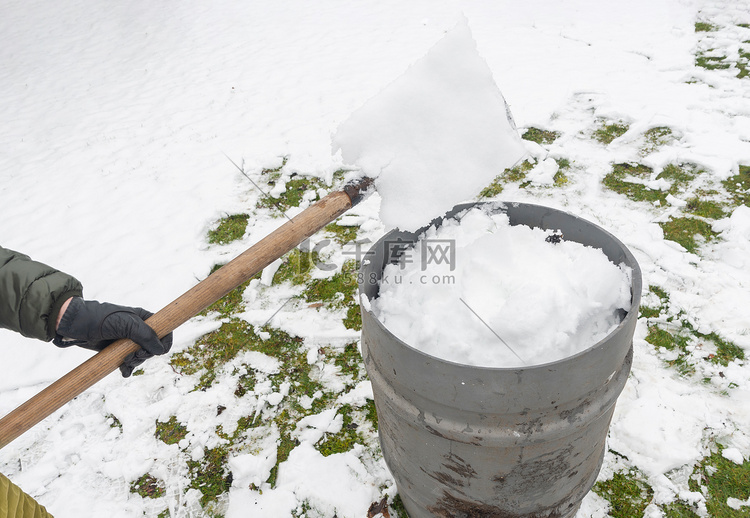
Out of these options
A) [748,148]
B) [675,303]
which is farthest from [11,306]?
[748,148]

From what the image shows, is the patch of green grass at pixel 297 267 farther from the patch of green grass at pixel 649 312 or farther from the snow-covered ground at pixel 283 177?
the patch of green grass at pixel 649 312

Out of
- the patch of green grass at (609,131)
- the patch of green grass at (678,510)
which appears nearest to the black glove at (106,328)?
the patch of green grass at (678,510)

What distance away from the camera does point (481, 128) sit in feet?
5.97

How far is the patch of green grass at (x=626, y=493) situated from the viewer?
7.88 feet

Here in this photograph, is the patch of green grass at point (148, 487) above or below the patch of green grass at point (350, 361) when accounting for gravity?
above

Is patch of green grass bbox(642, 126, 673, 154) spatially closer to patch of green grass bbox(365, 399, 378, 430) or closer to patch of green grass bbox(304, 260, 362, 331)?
patch of green grass bbox(304, 260, 362, 331)

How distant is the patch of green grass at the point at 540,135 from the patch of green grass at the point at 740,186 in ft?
5.69

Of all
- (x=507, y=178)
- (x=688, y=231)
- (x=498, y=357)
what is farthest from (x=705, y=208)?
(x=498, y=357)

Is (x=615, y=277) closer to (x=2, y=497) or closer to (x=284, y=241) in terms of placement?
(x=284, y=241)

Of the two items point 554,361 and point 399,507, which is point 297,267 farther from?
point 554,361

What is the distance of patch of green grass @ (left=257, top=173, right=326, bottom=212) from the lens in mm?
4848

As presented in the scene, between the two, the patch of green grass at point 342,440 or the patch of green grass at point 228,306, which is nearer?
the patch of green grass at point 342,440

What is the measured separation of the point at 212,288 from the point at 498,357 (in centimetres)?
109

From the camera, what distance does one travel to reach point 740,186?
14.4 ft
